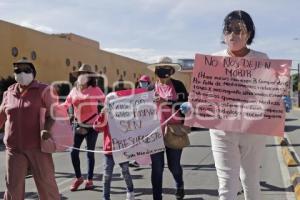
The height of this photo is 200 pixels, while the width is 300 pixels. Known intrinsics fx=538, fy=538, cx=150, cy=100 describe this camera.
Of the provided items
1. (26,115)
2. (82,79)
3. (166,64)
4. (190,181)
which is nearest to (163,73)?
(166,64)

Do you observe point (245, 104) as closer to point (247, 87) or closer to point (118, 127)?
point (247, 87)

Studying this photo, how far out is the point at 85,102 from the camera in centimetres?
805

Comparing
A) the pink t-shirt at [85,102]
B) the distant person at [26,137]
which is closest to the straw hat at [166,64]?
the pink t-shirt at [85,102]

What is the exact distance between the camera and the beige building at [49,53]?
26253 millimetres

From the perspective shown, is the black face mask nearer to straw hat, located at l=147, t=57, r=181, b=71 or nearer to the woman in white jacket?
straw hat, located at l=147, t=57, r=181, b=71

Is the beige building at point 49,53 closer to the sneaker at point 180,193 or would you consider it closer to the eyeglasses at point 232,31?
the sneaker at point 180,193

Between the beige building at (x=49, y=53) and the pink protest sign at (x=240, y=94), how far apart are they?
46.1 feet

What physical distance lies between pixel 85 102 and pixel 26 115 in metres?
2.88

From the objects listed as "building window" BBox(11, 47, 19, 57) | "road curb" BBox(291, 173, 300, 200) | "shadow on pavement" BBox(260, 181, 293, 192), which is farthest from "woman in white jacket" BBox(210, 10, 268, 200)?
"building window" BBox(11, 47, 19, 57)

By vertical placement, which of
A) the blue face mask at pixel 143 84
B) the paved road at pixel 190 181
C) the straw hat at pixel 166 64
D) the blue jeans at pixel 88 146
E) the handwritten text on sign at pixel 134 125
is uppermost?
the straw hat at pixel 166 64

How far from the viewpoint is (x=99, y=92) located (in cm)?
809

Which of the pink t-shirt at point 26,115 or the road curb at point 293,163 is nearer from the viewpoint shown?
the pink t-shirt at point 26,115

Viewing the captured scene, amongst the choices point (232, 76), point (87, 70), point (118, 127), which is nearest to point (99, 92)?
point (87, 70)

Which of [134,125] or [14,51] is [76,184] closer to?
[134,125]
